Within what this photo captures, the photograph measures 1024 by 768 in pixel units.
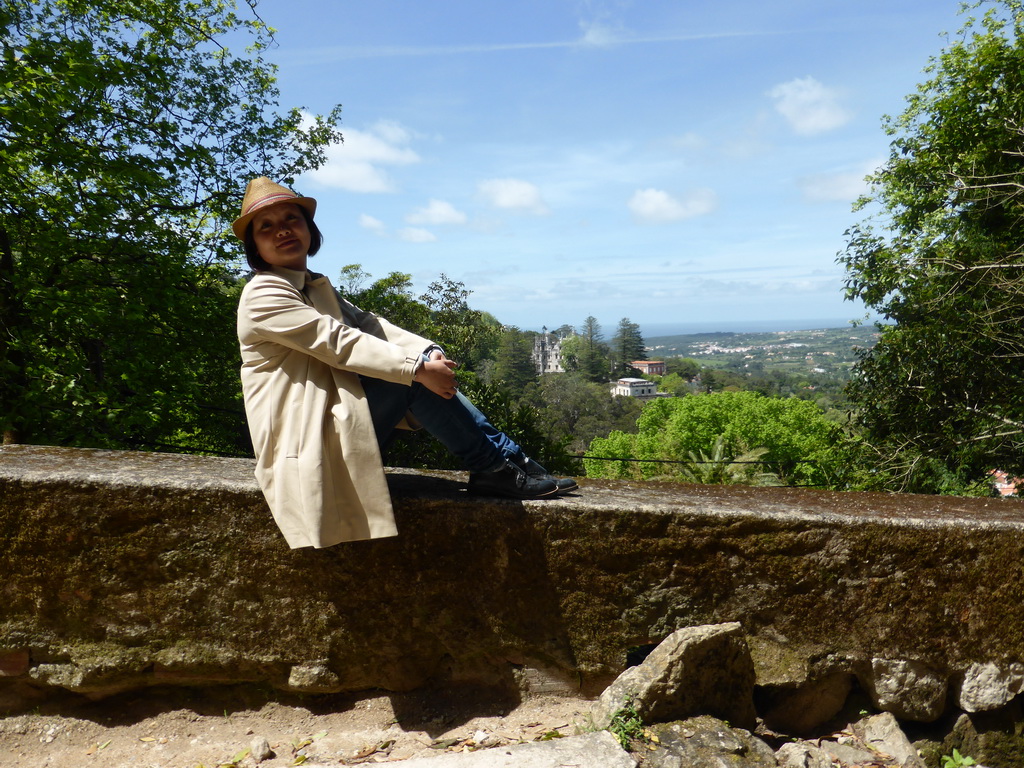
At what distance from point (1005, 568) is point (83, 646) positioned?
3735 millimetres

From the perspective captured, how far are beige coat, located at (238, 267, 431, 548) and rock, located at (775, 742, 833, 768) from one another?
168cm

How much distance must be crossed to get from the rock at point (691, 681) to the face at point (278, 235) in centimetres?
209

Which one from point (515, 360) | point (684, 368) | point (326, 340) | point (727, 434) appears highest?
point (684, 368)

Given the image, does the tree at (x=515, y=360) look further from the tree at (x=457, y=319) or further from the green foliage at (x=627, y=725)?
the green foliage at (x=627, y=725)

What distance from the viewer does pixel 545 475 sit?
296 centimetres

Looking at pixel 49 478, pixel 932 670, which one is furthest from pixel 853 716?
pixel 49 478

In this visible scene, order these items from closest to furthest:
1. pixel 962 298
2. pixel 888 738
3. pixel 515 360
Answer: pixel 888 738 < pixel 962 298 < pixel 515 360

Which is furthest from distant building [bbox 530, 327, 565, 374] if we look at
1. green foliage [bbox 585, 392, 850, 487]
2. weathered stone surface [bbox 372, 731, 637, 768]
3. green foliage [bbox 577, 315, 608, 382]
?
weathered stone surface [bbox 372, 731, 637, 768]

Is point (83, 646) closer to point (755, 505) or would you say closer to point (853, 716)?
point (755, 505)

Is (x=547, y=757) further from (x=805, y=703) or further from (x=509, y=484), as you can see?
(x=805, y=703)

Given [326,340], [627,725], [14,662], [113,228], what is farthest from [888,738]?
[113,228]

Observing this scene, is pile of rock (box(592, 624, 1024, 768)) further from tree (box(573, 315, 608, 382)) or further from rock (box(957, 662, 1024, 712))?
tree (box(573, 315, 608, 382))

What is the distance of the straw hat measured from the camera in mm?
2629

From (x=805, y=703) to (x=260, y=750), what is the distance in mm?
2236
